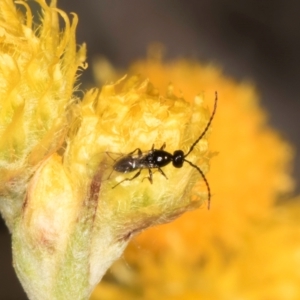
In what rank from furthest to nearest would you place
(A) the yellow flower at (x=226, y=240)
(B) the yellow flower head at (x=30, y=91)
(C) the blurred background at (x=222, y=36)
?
(C) the blurred background at (x=222, y=36) → (A) the yellow flower at (x=226, y=240) → (B) the yellow flower head at (x=30, y=91)

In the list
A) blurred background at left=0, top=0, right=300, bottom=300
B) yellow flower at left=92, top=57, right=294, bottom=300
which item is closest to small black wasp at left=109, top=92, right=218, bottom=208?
yellow flower at left=92, top=57, right=294, bottom=300

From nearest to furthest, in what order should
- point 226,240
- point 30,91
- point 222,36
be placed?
point 30,91, point 226,240, point 222,36

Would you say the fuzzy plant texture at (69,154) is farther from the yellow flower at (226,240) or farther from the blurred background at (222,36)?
the blurred background at (222,36)

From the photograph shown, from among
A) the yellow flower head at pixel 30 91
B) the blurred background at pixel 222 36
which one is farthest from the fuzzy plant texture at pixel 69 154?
the blurred background at pixel 222 36

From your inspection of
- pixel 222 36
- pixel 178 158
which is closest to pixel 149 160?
pixel 178 158

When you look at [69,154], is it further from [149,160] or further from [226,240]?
[226,240]

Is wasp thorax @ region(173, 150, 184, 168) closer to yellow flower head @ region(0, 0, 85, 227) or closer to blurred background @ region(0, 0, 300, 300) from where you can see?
yellow flower head @ region(0, 0, 85, 227)

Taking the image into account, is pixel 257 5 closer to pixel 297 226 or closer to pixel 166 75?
pixel 166 75
